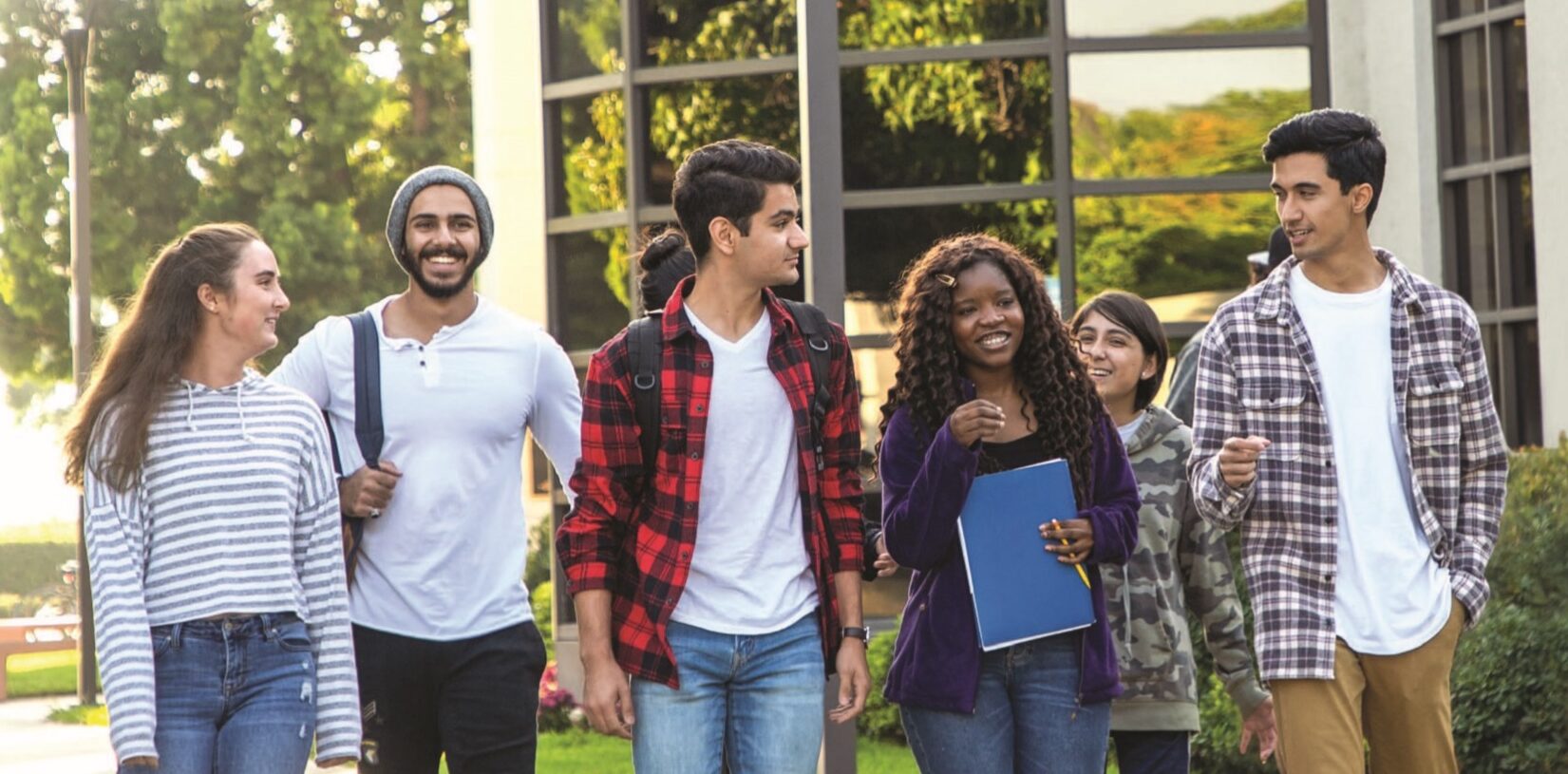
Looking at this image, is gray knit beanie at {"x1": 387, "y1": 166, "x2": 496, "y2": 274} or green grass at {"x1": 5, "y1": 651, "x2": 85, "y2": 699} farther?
green grass at {"x1": 5, "y1": 651, "x2": 85, "y2": 699}

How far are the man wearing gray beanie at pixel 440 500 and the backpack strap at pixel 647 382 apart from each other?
0.66 meters

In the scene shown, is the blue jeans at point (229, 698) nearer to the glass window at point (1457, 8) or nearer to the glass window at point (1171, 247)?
the glass window at point (1171, 247)

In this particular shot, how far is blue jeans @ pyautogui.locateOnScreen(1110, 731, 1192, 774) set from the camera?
5676 mm

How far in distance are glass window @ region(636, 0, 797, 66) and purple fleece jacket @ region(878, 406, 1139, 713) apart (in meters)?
8.12

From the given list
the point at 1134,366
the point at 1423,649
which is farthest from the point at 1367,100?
the point at 1423,649

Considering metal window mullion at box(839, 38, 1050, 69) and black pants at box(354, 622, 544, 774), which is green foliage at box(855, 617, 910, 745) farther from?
black pants at box(354, 622, 544, 774)

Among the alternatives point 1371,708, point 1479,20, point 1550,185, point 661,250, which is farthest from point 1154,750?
point 1479,20

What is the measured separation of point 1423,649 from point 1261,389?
72cm

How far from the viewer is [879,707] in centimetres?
1174

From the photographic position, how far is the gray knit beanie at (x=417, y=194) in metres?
5.48

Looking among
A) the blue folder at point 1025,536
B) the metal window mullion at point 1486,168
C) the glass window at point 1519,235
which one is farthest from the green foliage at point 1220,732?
the metal window mullion at point 1486,168

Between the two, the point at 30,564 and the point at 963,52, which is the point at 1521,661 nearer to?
the point at 963,52

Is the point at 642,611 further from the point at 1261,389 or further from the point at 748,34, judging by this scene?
the point at 748,34

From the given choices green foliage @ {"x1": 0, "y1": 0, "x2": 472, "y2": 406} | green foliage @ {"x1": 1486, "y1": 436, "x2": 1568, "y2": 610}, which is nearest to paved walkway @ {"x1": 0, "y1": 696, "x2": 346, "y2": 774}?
green foliage @ {"x1": 1486, "y1": 436, "x2": 1568, "y2": 610}
